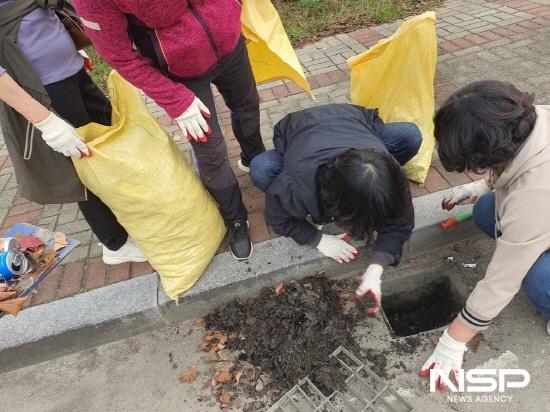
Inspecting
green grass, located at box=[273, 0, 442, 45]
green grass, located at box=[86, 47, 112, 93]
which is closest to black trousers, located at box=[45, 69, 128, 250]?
green grass, located at box=[86, 47, 112, 93]

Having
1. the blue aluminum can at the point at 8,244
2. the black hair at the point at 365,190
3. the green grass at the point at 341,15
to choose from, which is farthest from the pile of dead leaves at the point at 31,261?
the green grass at the point at 341,15

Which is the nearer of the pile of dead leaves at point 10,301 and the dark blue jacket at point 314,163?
the dark blue jacket at point 314,163

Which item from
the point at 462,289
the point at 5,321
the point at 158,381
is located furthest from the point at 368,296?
the point at 5,321

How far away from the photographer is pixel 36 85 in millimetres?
1604

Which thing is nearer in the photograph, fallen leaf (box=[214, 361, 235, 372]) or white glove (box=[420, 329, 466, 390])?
white glove (box=[420, 329, 466, 390])

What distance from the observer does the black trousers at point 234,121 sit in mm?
1885

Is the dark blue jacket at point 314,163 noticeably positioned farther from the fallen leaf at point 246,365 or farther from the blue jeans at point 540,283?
the fallen leaf at point 246,365

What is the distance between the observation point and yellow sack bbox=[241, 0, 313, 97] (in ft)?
7.04

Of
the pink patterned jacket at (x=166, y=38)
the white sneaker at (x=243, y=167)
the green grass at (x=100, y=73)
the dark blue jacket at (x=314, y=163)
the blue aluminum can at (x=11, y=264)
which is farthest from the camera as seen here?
the green grass at (x=100, y=73)

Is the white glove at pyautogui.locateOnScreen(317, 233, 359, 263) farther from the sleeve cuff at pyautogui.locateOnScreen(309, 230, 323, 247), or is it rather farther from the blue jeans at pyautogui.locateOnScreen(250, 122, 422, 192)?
the blue jeans at pyautogui.locateOnScreen(250, 122, 422, 192)

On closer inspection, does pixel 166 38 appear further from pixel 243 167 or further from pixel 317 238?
pixel 243 167

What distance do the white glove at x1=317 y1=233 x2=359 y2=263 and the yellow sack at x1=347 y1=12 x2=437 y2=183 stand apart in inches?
26.3

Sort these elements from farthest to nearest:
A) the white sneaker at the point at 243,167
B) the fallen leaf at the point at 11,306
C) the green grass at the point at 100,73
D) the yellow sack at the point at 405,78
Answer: the green grass at the point at 100,73 < the white sneaker at the point at 243,167 < the yellow sack at the point at 405,78 < the fallen leaf at the point at 11,306

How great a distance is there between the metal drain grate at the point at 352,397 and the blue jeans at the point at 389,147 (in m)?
0.94
